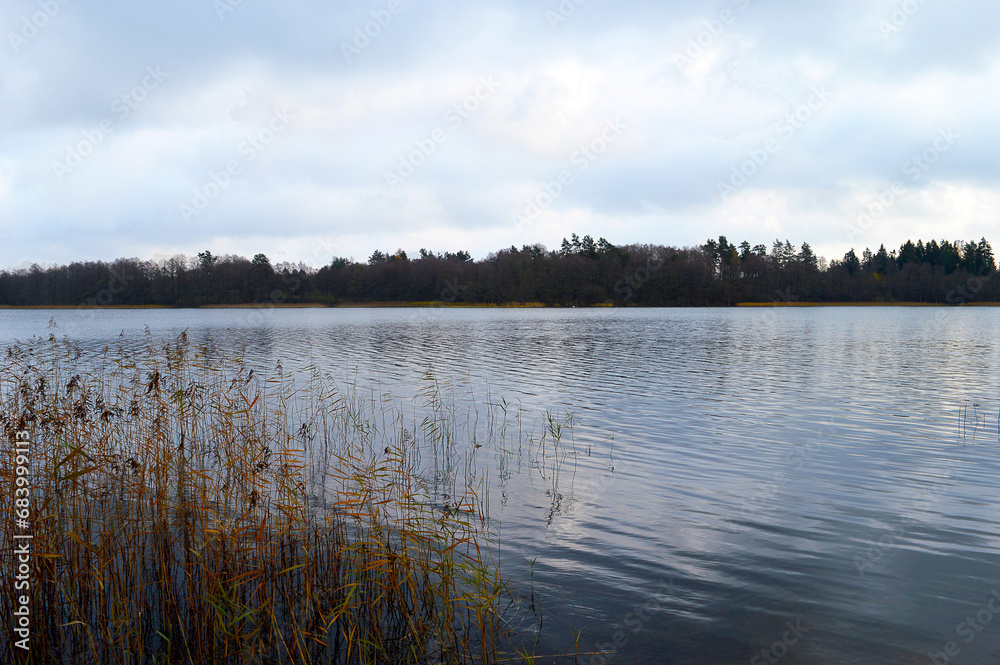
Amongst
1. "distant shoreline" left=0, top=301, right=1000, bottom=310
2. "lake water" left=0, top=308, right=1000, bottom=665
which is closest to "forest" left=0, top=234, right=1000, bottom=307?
"distant shoreline" left=0, top=301, right=1000, bottom=310

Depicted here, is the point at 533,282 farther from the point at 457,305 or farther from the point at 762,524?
the point at 762,524

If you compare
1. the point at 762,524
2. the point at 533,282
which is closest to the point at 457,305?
the point at 533,282

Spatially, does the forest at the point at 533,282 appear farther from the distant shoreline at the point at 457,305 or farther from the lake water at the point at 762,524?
the lake water at the point at 762,524

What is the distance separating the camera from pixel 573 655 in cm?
505

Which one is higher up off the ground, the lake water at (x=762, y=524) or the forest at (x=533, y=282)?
the forest at (x=533, y=282)

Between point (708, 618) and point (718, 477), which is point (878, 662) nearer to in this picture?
point (708, 618)

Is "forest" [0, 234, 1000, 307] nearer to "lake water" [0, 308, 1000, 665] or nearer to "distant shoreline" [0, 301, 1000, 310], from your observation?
"distant shoreline" [0, 301, 1000, 310]

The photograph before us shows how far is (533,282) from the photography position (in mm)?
119750

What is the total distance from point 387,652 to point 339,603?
2.60 ft

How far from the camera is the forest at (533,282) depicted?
385 feet

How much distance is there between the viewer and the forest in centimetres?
11731

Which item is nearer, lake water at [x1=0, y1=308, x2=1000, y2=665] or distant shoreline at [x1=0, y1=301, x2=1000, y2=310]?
lake water at [x1=0, y1=308, x2=1000, y2=665]

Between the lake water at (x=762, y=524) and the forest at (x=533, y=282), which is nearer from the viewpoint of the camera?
the lake water at (x=762, y=524)

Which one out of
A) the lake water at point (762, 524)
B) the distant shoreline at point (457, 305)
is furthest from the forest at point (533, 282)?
the lake water at point (762, 524)
